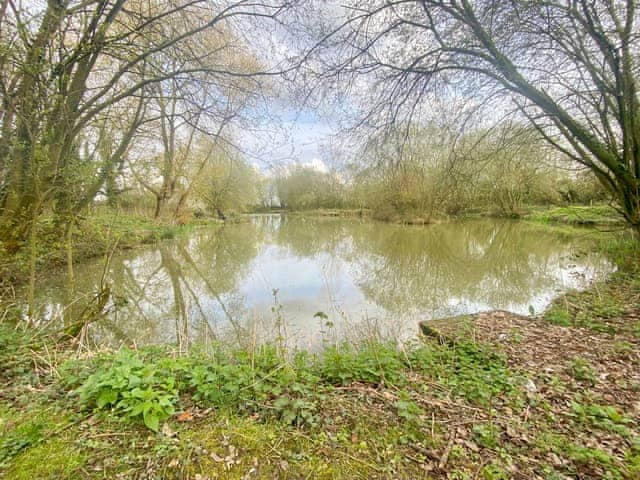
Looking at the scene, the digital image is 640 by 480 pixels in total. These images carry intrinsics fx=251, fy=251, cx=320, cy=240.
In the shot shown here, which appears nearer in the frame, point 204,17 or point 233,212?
point 204,17

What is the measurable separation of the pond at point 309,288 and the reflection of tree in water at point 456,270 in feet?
0.09

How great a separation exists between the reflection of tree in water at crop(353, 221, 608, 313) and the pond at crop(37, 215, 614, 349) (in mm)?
→ 27

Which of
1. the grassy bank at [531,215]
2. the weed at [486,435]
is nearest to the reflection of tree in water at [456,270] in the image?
the weed at [486,435]

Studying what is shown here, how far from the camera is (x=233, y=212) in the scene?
94.3 feet

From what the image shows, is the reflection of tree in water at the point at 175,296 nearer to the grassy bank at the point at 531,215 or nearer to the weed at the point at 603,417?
the weed at the point at 603,417

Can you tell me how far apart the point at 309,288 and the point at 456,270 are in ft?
14.1

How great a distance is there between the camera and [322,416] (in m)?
1.58

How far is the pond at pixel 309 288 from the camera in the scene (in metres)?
3.54

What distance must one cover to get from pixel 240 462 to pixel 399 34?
5517 millimetres

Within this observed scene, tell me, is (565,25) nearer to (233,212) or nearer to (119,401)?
(119,401)

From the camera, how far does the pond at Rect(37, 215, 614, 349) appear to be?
11.6 feet

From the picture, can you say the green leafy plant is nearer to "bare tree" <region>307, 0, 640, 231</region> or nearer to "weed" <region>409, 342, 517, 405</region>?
"weed" <region>409, 342, 517, 405</region>

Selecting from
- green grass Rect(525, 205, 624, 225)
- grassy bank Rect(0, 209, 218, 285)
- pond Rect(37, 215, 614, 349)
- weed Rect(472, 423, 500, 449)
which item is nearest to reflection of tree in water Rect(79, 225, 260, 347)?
pond Rect(37, 215, 614, 349)

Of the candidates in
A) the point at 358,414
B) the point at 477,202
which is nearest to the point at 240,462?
the point at 358,414
